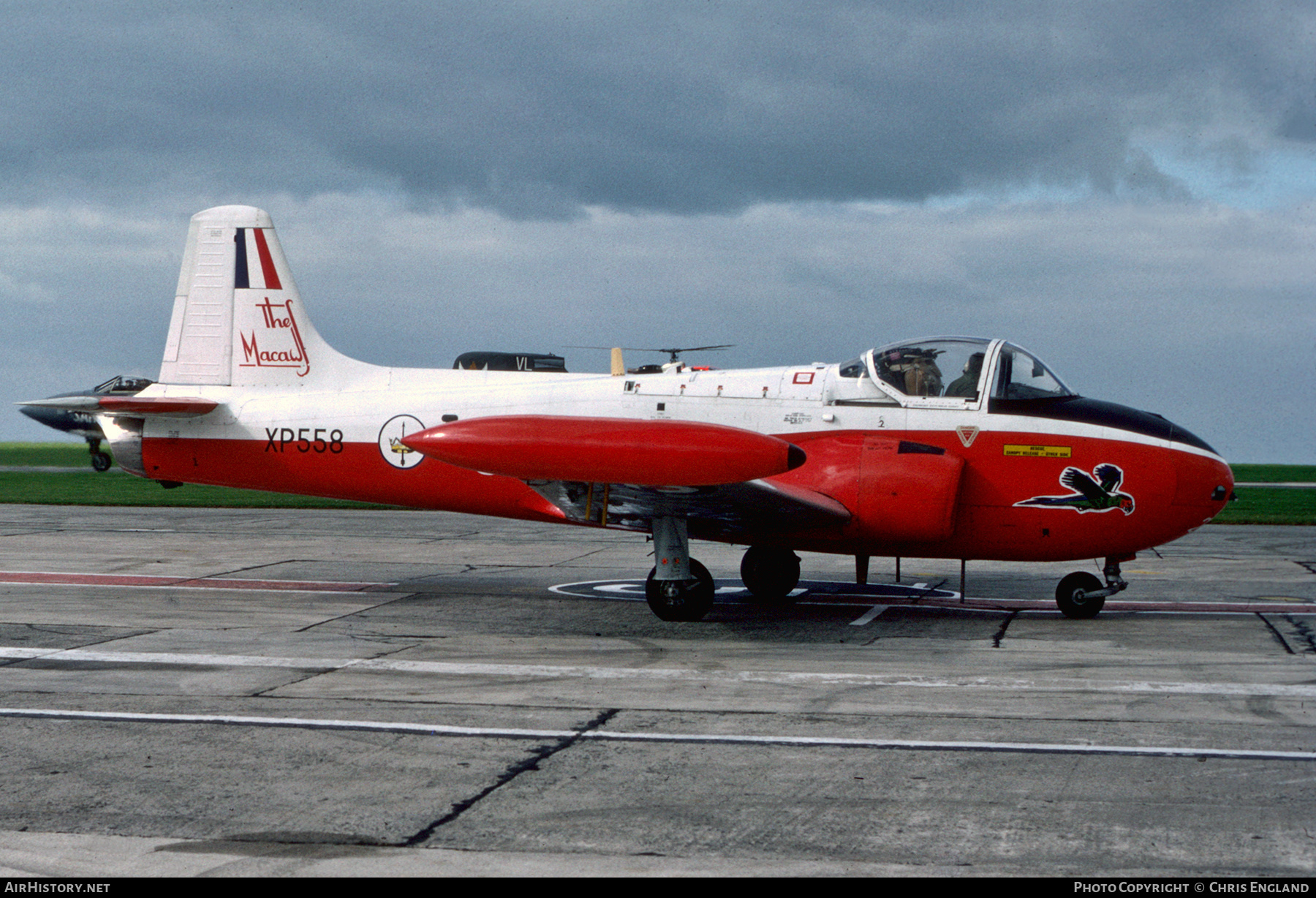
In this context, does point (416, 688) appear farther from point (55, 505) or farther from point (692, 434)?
point (55, 505)

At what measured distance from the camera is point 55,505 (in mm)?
29531

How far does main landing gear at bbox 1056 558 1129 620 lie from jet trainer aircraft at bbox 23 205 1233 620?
22 millimetres

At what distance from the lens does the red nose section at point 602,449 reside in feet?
32.4

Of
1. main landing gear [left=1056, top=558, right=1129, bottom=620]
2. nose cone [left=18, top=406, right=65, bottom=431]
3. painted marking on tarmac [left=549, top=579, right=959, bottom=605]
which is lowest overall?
painted marking on tarmac [left=549, top=579, right=959, bottom=605]

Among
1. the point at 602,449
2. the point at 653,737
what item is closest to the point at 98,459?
the point at 602,449

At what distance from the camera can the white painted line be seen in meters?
12.4

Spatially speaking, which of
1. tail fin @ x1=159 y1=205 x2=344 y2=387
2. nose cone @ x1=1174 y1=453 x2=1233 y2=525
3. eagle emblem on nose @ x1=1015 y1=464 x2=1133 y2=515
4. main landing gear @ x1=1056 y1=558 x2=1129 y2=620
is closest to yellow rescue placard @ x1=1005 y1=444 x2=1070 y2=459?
eagle emblem on nose @ x1=1015 y1=464 x2=1133 y2=515

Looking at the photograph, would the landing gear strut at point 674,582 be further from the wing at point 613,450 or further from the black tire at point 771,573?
the black tire at point 771,573

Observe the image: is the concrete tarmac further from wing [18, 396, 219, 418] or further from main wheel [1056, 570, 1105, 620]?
wing [18, 396, 219, 418]

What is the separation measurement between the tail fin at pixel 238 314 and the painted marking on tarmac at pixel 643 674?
515 centimetres

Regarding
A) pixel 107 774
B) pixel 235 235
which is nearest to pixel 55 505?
pixel 235 235

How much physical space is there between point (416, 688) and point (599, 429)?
279 cm

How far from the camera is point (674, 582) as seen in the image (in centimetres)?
1198

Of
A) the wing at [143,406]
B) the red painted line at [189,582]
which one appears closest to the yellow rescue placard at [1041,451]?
the red painted line at [189,582]
